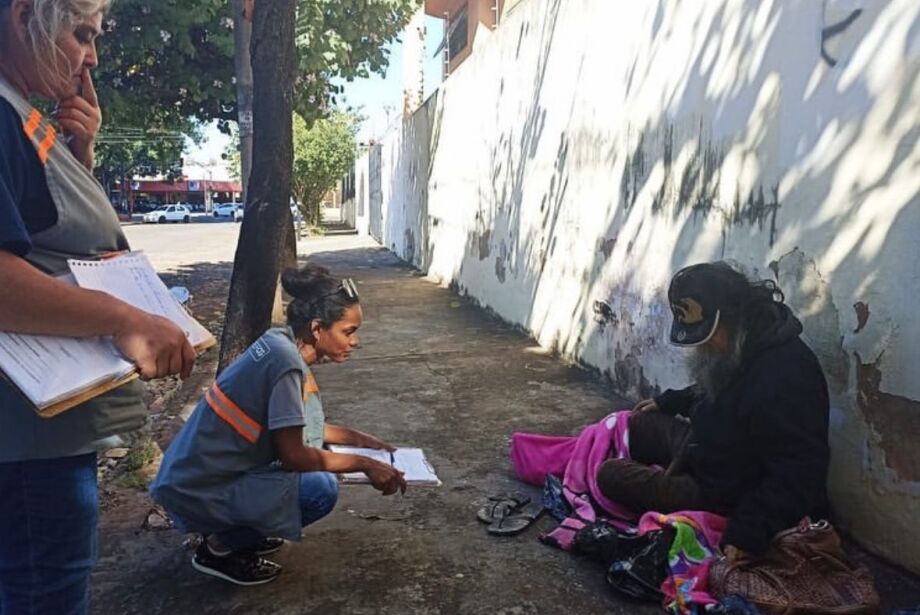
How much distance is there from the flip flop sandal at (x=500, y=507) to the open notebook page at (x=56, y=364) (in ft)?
7.43

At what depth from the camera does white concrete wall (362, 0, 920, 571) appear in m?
2.74

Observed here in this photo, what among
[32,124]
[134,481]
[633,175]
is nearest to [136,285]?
[32,124]

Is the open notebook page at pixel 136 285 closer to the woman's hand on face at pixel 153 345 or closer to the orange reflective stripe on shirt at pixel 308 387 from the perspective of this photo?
the woman's hand on face at pixel 153 345

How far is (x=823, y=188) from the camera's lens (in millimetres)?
3090

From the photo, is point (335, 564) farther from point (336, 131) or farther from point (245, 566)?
point (336, 131)

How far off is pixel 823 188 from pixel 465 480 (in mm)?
2090

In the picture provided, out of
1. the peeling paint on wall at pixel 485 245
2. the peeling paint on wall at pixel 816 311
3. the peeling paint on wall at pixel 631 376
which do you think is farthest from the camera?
the peeling paint on wall at pixel 485 245

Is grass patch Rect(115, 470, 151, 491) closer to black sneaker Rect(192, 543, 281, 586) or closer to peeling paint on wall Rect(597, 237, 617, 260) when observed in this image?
black sneaker Rect(192, 543, 281, 586)

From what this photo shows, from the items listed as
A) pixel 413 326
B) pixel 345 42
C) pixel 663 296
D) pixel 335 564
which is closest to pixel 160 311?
pixel 335 564

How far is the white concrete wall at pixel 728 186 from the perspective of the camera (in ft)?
8.99

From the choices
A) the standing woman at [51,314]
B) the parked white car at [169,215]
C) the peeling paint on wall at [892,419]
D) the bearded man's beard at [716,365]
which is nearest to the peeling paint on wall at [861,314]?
the peeling paint on wall at [892,419]

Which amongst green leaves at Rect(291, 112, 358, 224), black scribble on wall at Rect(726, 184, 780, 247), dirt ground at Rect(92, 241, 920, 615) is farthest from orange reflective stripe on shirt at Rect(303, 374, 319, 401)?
green leaves at Rect(291, 112, 358, 224)

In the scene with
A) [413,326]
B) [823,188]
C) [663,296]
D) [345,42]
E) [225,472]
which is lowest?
[413,326]

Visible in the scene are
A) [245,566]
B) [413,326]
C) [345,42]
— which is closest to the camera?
[245,566]
